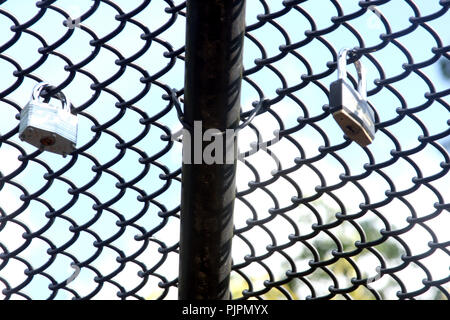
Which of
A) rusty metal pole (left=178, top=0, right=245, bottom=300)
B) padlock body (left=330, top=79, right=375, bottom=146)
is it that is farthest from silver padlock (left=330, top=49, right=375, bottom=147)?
rusty metal pole (left=178, top=0, right=245, bottom=300)

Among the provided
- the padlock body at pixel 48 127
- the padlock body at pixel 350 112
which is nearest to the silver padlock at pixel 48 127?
the padlock body at pixel 48 127

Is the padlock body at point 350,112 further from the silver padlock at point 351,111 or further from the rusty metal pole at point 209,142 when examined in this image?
the rusty metal pole at point 209,142


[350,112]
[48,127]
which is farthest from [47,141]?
[350,112]

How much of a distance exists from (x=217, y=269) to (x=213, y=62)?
2.17 feet

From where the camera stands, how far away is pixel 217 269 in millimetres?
2846

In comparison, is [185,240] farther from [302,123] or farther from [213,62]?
[302,123]

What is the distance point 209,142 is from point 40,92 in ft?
3.44

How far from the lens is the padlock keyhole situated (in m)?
3.16

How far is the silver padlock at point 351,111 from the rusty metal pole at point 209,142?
377 millimetres

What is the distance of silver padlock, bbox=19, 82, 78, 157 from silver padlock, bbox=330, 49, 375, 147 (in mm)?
934

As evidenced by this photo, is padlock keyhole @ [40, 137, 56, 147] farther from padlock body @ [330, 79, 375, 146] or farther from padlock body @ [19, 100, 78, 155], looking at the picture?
padlock body @ [330, 79, 375, 146]

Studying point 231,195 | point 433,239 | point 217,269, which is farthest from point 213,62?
point 433,239

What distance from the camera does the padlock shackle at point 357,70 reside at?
311cm
